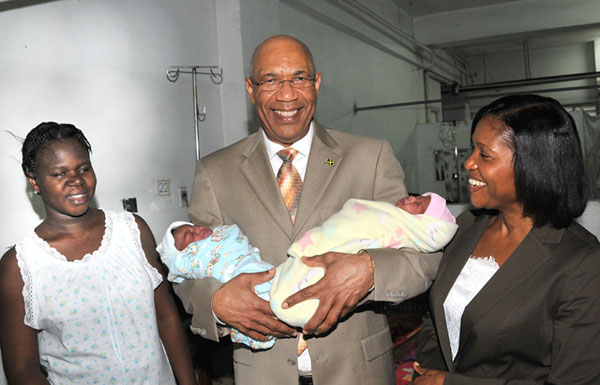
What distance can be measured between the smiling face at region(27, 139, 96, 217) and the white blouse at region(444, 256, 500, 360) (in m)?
1.23

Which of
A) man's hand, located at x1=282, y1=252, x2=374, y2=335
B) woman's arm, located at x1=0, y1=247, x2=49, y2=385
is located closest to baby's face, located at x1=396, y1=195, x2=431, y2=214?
man's hand, located at x1=282, y1=252, x2=374, y2=335

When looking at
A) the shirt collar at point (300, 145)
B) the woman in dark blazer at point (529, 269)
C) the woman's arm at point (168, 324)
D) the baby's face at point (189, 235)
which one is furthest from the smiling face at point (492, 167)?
the woman's arm at point (168, 324)

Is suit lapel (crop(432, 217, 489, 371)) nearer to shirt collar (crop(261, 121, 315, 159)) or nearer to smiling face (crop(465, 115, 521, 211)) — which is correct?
smiling face (crop(465, 115, 521, 211))

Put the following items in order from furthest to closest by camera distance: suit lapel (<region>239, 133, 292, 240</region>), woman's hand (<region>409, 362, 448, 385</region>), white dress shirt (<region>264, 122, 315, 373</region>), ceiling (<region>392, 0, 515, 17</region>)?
ceiling (<region>392, 0, 515, 17</region>), white dress shirt (<region>264, 122, 315, 373</region>), suit lapel (<region>239, 133, 292, 240</region>), woman's hand (<region>409, 362, 448, 385</region>)

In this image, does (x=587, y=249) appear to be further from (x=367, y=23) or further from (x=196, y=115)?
(x=367, y=23)

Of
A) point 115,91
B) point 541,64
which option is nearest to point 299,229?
point 115,91

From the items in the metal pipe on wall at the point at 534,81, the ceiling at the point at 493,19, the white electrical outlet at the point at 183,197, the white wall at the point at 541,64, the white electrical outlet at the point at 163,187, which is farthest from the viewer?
the white wall at the point at 541,64

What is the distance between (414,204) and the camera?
1674 mm

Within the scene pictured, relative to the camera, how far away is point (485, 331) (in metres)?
1.50

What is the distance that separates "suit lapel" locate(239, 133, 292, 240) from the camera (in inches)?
66.1

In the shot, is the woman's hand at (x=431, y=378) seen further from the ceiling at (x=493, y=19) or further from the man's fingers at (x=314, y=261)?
the ceiling at (x=493, y=19)

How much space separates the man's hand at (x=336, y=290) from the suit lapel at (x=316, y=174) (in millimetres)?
221

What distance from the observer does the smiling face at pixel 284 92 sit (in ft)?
5.57

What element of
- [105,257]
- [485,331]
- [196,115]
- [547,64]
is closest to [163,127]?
[196,115]
